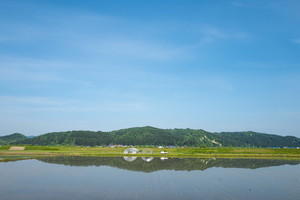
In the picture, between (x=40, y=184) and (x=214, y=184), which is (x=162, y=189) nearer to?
(x=214, y=184)

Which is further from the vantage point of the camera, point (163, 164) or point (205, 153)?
point (205, 153)

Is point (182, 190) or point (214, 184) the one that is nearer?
point (182, 190)

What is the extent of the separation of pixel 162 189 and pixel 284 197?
13829mm

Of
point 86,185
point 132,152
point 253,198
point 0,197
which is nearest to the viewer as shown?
point 0,197

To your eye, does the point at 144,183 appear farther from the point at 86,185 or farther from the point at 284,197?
the point at 284,197

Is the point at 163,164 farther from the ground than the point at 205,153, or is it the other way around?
the point at 205,153

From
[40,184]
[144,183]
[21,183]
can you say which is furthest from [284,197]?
[21,183]

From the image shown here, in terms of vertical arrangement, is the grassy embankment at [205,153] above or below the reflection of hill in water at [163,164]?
above

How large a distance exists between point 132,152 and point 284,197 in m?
70.6

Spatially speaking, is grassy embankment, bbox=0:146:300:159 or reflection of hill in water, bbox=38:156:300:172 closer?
reflection of hill in water, bbox=38:156:300:172

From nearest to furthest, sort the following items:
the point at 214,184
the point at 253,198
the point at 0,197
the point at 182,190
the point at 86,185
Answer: the point at 0,197 < the point at 253,198 < the point at 182,190 < the point at 86,185 < the point at 214,184

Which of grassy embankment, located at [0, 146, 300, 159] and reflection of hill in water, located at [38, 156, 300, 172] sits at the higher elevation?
grassy embankment, located at [0, 146, 300, 159]

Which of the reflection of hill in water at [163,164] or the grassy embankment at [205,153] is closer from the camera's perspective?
the reflection of hill in water at [163,164]

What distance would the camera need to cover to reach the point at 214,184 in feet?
108
